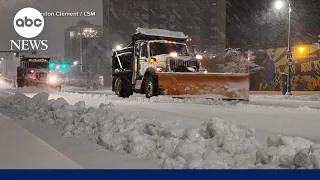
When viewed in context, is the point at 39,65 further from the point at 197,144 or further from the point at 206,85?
the point at 197,144

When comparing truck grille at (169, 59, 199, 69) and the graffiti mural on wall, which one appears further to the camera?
the graffiti mural on wall

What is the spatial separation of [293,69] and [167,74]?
68.9 feet

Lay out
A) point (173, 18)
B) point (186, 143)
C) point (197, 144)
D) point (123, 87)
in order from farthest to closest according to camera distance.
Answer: point (173, 18)
point (123, 87)
point (197, 144)
point (186, 143)

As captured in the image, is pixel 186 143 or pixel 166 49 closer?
pixel 186 143

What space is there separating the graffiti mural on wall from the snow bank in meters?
27.2

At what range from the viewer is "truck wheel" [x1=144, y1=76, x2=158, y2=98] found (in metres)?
17.6

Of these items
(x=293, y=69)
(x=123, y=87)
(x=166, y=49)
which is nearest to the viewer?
(x=166, y=49)

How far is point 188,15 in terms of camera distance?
117m

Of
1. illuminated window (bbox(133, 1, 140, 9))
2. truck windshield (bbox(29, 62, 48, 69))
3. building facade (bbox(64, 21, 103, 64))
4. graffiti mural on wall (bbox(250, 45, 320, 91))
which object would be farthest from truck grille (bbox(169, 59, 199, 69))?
building facade (bbox(64, 21, 103, 64))

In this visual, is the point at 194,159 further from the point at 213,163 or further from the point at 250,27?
the point at 250,27

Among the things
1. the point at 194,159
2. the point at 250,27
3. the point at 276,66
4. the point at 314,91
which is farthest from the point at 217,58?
the point at 194,159

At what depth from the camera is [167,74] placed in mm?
16969

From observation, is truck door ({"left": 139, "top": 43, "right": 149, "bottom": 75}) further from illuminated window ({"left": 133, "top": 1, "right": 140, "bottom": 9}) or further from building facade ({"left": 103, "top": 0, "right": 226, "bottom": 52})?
illuminated window ({"left": 133, "top": 1, "right": 140, "bottom": 9})

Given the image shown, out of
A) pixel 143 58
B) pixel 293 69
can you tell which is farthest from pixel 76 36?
pixel 143 58
